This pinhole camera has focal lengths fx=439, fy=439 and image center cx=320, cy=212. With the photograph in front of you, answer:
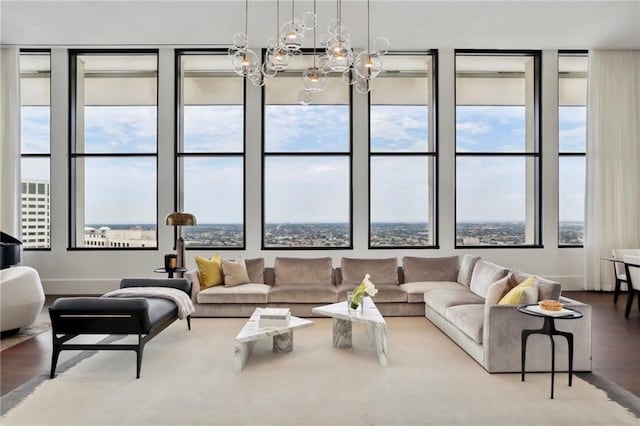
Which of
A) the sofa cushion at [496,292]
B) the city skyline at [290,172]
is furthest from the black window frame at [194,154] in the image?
the sofa cushion at [496,292]

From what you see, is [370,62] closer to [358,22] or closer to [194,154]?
[358,22]

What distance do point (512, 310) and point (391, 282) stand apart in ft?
8.17

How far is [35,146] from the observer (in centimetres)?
746

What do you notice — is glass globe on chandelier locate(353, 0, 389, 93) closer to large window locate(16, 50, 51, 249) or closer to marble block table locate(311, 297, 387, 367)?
marble block table locate(311, 297, 387, 367)

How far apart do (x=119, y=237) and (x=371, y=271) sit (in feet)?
14.5

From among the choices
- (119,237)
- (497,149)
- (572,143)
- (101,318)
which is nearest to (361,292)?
(101,318)

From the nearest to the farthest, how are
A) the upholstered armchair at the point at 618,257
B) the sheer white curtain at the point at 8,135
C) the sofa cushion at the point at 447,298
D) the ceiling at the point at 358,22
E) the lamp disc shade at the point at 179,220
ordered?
the sofa cushion at the point at 447,298
the ceiling at the point at 358,22
the lamp disc shade at the point at 179,220
the upholstered armchair at the point at 618,257
the sheer white curtain at the point at 8,135

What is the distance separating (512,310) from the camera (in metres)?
3.65

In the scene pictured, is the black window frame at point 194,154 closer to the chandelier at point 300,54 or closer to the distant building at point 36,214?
the distant building at point 36,214

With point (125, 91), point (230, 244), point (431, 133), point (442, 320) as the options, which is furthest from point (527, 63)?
point (125, 91)

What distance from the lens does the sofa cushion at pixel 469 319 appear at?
3.87 m

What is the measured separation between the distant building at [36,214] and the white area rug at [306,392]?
4275 mm

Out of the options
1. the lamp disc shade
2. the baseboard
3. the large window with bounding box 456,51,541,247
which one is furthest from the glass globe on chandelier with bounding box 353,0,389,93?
the baseboard

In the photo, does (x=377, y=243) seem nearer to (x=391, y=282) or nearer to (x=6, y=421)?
(x=391, y=282)
